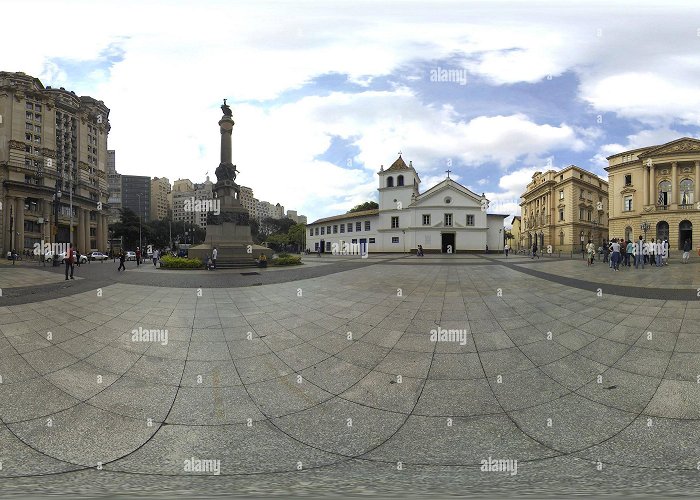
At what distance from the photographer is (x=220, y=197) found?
18.8 metres

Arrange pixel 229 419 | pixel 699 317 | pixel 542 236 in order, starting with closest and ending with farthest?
pixel 229 419 < pixel 699 317 < pixel 542 236

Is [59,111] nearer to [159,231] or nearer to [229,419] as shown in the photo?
[159,231]

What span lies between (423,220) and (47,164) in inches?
2275

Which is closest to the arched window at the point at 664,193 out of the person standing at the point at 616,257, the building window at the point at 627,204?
the building window at the point at 627,204

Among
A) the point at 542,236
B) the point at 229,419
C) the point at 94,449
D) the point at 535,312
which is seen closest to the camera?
the point at 94,449

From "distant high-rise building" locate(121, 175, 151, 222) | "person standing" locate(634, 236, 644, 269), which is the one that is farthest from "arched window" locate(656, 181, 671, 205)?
"distant high-rise building" locate(121, 175, 151, 222)

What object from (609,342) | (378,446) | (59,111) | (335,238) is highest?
(59,111)

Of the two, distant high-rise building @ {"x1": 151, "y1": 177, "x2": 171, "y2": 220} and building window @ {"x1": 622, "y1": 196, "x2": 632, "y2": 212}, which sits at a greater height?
distant high-rise building @ {"x1": 151, "y1": 177, "x2": 171, "y2": 220}

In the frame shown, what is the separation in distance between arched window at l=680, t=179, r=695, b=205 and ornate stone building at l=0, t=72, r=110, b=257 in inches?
2803

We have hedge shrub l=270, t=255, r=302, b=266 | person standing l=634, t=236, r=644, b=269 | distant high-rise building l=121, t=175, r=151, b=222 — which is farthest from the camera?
distant high-rise building l=121, t=175, r=151, b=222

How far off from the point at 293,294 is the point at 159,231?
67.7 meters

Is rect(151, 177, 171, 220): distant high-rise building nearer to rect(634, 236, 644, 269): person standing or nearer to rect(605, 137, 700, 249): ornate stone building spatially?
rect(605, 137, 700, 249): ornate stone building

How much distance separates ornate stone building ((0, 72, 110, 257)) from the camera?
45500 millimetres

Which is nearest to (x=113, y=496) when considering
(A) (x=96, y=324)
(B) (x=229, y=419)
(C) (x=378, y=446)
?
(B) (x=229, y=419)
